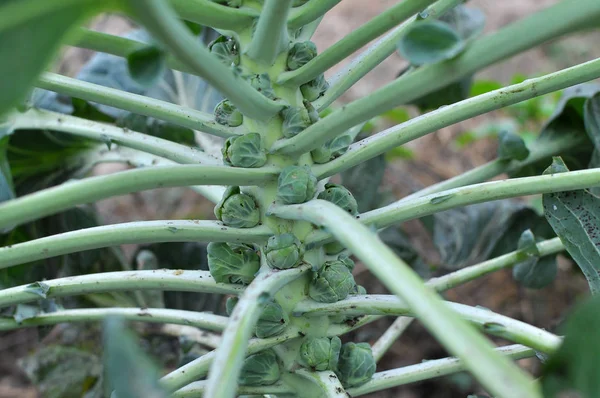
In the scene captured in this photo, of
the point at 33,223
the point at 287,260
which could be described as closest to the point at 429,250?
the point at 33,223

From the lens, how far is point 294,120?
910mm

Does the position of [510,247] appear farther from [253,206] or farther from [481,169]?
[253,206]

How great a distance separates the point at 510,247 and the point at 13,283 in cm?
111

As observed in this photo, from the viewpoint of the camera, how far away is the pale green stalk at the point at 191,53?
1.67 feet

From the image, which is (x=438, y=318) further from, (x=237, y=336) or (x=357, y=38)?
(x=357, y=38)

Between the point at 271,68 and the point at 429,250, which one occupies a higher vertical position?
the point at 429,250

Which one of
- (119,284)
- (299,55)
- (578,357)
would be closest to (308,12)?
(299,55)

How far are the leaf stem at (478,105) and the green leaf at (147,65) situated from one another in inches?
10.0

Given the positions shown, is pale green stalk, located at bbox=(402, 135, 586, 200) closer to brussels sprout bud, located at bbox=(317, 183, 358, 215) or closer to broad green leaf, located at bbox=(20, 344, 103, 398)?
brussels sprout bud, located at bbox=(317, 183, 358, 215)

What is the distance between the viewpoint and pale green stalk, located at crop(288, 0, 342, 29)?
93 centimetres

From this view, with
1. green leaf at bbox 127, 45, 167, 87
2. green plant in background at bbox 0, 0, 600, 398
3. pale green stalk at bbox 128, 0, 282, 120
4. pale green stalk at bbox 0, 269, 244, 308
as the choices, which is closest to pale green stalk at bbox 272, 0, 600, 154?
green plant in background at bbox 0, 0, 600, 398

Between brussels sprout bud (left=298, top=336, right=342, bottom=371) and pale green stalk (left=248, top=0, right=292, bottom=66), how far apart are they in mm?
410

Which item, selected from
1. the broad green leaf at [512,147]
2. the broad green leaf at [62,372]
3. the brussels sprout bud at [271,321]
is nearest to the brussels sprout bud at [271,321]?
the brussels sprout bud at [271,321]

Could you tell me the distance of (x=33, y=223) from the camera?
1.46 metres
